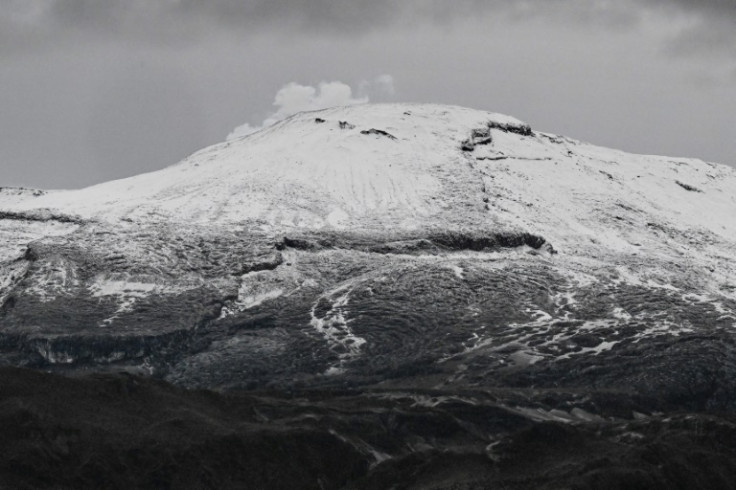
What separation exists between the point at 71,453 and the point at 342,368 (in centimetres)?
4776

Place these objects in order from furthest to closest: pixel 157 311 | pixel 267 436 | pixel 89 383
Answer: pixel 157 311, pixel 89 383, pixel 267 436

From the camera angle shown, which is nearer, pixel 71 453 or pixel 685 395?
pixel 71 453

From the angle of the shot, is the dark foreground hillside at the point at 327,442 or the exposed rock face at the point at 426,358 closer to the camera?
the dark foreground hillside at the point at 327,442

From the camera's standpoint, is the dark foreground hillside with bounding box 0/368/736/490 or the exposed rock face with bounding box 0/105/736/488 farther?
the exposed rock face with bounding box 0/105/736/488

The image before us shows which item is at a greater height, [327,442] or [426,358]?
[426,358]

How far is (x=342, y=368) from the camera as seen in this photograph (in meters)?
173

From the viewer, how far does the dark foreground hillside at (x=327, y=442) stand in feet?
429

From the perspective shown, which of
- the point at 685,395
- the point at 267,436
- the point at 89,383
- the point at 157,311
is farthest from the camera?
the point at 157,311

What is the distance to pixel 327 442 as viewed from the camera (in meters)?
140

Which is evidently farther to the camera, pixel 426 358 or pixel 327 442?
pixel 426 358

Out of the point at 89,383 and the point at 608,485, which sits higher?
the point at 89,383

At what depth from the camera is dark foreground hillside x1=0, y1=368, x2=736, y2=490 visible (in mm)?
130875

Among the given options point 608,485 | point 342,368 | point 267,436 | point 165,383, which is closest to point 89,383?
point 165,383

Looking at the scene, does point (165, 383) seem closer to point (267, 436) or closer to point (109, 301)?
point (267, 436)
